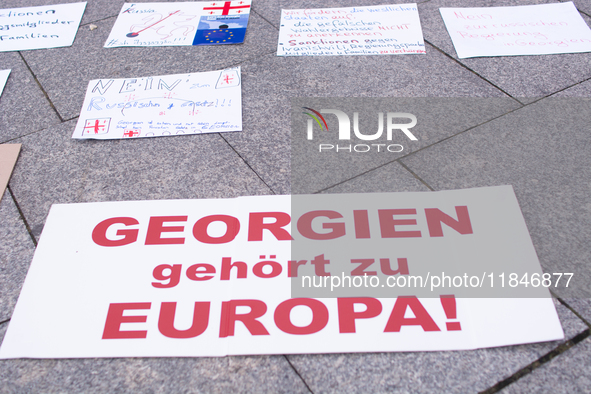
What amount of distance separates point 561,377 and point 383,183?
2.38 ft

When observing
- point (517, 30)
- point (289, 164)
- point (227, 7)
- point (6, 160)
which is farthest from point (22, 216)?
point (517, 30)

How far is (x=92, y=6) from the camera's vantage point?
2451 mm

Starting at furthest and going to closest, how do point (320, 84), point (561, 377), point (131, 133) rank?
1. point (320, 84)
2. point (131, 133)
3. point (561, 377)

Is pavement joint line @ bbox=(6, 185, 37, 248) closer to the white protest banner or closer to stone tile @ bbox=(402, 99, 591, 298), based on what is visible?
the white protest banner

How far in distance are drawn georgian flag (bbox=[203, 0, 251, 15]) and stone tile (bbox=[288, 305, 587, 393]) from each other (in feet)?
6.04

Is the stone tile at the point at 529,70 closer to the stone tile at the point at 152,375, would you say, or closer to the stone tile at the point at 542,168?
the stone tile at the point at 542,168

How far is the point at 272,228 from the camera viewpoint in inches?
53.5

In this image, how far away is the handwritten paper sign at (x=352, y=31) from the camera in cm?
203

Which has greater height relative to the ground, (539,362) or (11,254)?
(11,254)

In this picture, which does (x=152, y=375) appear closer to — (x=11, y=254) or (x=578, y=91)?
(x=11, y=254)

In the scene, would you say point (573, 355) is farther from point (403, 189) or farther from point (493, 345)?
point (403, 189)

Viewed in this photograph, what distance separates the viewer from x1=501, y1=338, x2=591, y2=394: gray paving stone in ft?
3.38

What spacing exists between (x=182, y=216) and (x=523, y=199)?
3.57 feet

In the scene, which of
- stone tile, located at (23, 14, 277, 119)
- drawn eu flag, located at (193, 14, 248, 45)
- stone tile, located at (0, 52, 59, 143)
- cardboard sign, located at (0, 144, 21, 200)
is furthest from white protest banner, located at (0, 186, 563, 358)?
drawn eu flag, located at (193, 14, 248, 45)
